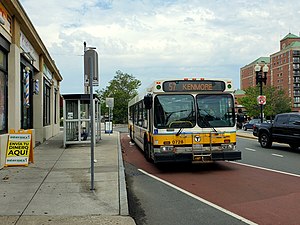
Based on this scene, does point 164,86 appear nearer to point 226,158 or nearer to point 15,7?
point 226,158

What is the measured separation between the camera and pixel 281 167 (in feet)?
37.9

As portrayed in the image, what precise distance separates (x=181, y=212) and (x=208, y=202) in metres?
0.89

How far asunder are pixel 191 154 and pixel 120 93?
53.8 metres

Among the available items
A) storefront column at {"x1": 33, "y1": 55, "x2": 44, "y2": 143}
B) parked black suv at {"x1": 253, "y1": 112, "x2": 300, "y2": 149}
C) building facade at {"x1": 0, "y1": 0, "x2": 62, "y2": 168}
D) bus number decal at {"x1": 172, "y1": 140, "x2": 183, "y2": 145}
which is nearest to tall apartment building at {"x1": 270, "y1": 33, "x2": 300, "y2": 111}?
parked black suv at {"x1": 253, "y1": 112, "x2": 300, "y2": 149}

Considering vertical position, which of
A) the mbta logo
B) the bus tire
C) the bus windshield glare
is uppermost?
the bus windshield glare

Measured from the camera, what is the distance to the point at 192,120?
1055cm

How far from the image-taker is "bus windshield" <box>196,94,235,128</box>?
34.8 ft

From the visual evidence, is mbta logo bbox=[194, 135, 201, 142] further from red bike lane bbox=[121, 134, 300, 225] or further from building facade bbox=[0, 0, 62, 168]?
building facade bbox=[0, 0, 62, 168]

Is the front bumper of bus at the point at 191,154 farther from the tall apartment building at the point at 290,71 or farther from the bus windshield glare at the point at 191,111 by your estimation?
the tall apartment building at the point at 290,71

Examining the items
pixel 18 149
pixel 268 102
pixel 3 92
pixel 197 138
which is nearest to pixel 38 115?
pixel 3 92

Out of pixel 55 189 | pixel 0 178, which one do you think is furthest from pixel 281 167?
pixel 0 178

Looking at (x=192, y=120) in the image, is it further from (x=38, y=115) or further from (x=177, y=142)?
(x=38, y=115)

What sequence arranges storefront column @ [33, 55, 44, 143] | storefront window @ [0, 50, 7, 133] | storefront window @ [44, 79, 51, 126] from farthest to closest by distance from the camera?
storefront window @ [44, 79, 51, 126] → storefront column @ [33, 55, 44, 143] → storefront window @ [0, 50, 7, 133]

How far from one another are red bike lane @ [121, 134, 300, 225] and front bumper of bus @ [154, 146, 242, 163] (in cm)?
46
